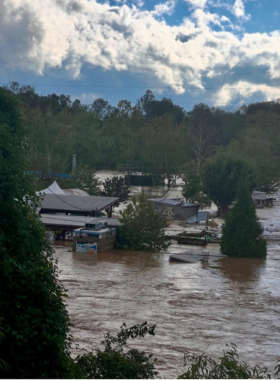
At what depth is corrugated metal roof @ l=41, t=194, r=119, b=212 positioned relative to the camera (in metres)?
33.5

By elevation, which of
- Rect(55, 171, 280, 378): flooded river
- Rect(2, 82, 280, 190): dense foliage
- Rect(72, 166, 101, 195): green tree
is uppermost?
Rect(2, 82, 280, 190): dense foliage

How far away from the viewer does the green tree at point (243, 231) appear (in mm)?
28344

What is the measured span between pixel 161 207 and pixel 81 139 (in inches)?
865

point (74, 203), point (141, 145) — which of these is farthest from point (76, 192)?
point (141, 145)

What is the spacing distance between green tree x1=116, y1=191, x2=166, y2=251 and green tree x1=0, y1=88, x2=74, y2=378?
65.6 ft

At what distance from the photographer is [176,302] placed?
19.5 m

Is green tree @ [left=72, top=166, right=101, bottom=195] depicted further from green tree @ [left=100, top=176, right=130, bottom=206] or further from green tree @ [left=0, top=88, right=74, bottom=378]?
green tree @ [left=0, top=88, right=74, bottom=378]

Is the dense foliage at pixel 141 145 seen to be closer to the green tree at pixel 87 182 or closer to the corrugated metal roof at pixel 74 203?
the green tree at pixel 87 182

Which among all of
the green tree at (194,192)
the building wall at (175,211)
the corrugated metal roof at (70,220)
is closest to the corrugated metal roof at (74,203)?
the corrugated metal roof at (70,220)

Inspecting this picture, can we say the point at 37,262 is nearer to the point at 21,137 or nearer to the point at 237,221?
the point at 21,137

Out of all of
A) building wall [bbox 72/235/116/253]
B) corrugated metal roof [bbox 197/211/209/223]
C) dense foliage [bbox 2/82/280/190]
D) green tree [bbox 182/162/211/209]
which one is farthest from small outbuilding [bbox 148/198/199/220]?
building wall [bbox 72/235/116/253]

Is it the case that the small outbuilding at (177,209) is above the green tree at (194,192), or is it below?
below

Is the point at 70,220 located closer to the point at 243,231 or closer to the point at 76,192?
the point at 76,192

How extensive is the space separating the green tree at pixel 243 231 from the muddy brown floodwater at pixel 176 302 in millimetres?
779
